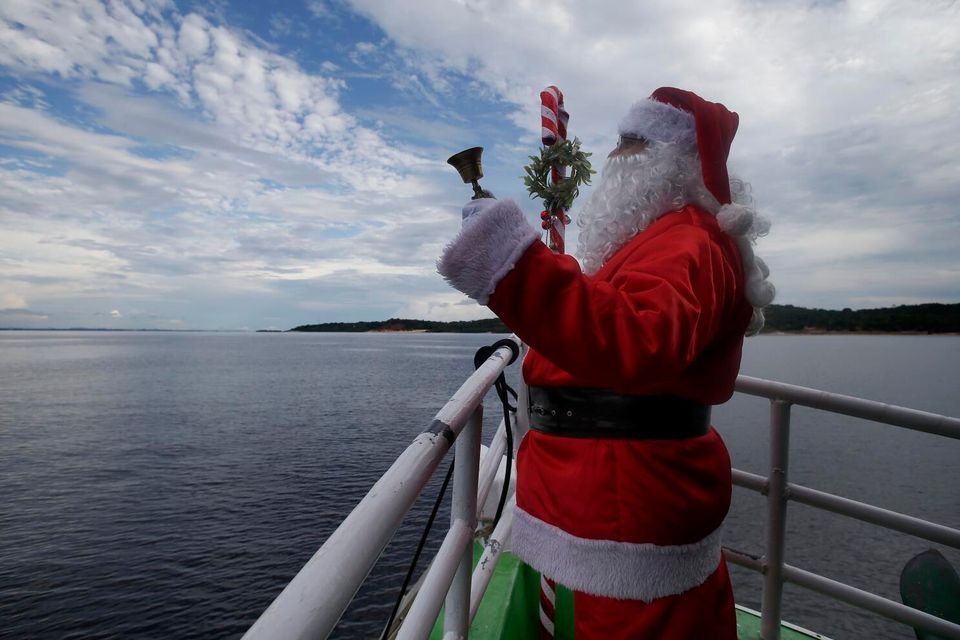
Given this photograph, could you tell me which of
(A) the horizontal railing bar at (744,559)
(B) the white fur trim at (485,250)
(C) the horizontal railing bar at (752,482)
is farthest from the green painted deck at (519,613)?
(B) the white fur trim at (485,250)

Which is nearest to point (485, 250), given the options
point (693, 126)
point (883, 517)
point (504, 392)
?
point (693, 126)

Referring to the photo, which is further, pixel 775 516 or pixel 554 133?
pixel 554 133

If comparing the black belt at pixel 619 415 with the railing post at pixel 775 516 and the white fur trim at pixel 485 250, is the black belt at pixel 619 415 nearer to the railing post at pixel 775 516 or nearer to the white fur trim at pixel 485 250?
the white fur trim at pixel 485 250

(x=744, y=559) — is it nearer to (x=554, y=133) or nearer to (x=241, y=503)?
(x=554, y=133)

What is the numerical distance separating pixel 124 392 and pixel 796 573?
4593cm

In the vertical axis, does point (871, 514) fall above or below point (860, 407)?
below

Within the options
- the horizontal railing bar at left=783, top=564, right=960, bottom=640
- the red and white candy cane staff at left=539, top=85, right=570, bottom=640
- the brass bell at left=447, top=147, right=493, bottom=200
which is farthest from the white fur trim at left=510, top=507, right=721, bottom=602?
the horizontal railing bar at left=783, top=564, right=960, bottom=640

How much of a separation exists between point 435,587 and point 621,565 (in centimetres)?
45

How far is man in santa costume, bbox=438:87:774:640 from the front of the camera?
1076 millimetres

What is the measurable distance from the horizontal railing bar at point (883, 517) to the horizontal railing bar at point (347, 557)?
75.5 inches

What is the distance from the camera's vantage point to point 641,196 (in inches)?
59.1

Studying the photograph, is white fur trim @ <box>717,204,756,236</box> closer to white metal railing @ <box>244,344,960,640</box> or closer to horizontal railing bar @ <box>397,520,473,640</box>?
white metal railing @ <box>244,344,960,640</box>

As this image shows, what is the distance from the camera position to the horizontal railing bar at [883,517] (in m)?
2.19

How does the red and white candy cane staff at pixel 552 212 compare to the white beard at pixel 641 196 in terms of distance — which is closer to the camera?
the white beard at pixel 641 196
